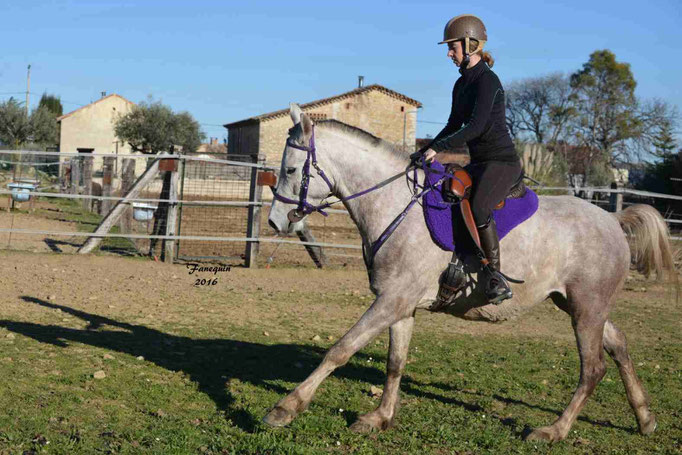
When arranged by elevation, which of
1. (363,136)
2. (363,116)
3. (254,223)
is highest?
(363,116)

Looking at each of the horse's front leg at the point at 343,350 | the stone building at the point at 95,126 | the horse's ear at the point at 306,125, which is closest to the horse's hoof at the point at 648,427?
the horse's front leg at the point at 343,350

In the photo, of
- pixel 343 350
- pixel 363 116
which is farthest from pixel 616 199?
pixel 363 116

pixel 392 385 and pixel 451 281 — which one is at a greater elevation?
pixel 451 281

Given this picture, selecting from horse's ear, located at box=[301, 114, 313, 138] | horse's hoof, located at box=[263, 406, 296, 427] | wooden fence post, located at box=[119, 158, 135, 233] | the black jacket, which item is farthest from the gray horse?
wooden fence post, located at box=[119, 158, 135, 233]

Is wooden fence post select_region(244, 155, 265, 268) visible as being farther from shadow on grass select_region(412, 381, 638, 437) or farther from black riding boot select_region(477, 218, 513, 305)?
black riding boot select_region(477, 218, 513, 305)

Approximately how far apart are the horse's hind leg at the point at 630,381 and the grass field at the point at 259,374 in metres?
0.12

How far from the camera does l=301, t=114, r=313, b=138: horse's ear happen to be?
5046 millimetres

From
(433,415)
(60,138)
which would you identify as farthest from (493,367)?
(60,138)

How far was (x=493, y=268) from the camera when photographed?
17.0 feet

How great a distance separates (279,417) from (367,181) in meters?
1.85

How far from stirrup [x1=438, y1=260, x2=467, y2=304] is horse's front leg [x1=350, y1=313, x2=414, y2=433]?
36cm

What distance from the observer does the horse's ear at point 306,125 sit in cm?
505

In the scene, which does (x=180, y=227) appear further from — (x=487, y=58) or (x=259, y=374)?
(x=487, y=58)

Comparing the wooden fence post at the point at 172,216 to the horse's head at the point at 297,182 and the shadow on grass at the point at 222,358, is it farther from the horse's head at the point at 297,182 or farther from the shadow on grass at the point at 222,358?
the horse's head at the point at 297,182
